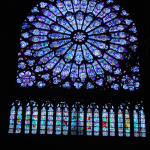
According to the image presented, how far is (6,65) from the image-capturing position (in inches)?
656

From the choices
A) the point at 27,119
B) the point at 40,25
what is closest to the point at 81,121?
the point at 27,119

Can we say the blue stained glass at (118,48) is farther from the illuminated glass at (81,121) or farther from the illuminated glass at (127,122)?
the illuminated glass at (81,121)

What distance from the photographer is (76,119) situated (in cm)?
1590

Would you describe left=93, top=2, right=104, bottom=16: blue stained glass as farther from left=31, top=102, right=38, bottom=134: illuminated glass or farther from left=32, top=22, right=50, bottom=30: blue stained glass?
left=31, top=102, right=38, bottom=134: illuminated glass

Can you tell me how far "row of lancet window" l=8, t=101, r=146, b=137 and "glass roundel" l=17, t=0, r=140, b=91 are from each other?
3.07ft

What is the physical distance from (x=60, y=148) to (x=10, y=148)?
1820mm

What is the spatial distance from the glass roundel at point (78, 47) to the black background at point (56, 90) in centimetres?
27

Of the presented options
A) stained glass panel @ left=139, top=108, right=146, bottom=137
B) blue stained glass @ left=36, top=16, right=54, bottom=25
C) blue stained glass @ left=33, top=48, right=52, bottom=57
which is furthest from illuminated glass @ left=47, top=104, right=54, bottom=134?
blue stained glass @ left=36, top=16, right=54, bottom=25

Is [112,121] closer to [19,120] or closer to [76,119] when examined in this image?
[76,119]

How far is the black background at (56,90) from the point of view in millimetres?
15484

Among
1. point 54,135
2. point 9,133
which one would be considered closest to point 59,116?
point 54,135

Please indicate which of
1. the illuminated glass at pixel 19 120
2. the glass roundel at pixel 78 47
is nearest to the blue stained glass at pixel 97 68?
the glass roundel at pixel 78 47

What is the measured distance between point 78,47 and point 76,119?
329 centimetres

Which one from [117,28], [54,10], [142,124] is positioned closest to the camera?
[142,124]
